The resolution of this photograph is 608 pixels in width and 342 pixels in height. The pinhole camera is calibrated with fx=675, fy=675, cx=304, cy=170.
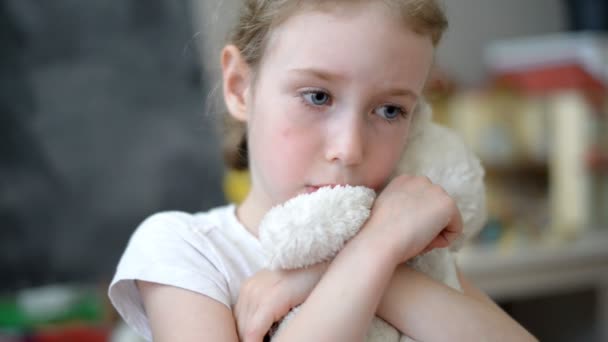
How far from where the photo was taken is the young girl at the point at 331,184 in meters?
0.62

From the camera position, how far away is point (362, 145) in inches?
26.2

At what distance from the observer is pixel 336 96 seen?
658 millimetres

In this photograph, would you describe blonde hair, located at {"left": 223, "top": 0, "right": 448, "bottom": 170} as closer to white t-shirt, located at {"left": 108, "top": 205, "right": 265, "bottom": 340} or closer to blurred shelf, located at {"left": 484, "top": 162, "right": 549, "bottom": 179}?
white t-shirt, located at {"left": 108, "top": 205, "right": 265, "bottom": 340}

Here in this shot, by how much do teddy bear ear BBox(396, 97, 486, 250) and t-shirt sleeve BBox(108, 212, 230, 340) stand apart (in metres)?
0.24

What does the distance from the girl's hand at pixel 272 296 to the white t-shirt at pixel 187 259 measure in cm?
4

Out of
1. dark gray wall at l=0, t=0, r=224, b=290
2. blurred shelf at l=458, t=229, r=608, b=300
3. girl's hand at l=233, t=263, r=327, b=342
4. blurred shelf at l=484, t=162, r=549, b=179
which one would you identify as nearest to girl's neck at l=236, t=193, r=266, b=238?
→ girl's hand at l=233, t=263, r=327, b=342

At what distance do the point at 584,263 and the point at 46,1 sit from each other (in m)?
1.75

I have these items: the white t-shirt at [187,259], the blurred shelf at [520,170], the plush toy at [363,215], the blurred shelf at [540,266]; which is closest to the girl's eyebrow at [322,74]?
the plush toy at [363,215]

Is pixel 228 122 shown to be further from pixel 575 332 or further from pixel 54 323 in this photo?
pixel 575 332

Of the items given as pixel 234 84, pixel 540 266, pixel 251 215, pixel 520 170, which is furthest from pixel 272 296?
pixel 520 170

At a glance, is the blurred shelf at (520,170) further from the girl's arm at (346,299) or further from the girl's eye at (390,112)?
the girl's arm at (346,299)

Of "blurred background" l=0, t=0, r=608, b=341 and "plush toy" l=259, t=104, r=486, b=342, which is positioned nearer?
"plush toy" l=259, t=104, r=486, b=342

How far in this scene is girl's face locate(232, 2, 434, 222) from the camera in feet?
2.13

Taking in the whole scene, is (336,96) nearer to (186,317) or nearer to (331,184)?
(331,184)
